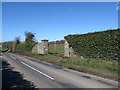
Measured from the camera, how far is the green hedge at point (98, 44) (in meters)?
14.0

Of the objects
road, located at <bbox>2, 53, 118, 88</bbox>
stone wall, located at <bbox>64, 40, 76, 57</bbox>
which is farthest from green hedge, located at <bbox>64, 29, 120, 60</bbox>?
road, located at <bbox>2, 53, 118, 88</bbox>

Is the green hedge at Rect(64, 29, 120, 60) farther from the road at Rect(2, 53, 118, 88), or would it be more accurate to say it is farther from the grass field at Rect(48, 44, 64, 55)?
the grass field at Rect(48, 44, 64, 55)

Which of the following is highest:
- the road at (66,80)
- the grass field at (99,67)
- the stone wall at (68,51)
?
the stone wall at (68,51)

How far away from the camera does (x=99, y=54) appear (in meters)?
16.0

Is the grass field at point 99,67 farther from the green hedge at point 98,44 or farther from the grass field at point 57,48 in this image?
the grass field at point 57,48

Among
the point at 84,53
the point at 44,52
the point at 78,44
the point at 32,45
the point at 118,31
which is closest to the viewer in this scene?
the point at 118,31

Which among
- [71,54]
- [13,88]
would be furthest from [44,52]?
[13,88]

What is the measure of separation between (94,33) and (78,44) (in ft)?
10.9

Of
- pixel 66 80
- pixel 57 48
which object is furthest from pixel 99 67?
pixel 57 48

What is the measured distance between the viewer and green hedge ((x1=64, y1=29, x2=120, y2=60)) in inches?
551

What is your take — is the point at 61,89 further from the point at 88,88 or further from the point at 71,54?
the point at 71,54

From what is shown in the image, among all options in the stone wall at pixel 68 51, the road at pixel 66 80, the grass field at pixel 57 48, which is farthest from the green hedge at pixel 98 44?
the grass field at pixel 57 48

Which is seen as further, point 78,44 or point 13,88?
point 78,44

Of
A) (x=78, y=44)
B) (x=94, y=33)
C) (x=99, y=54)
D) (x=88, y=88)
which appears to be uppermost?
(x=94, y=33)
